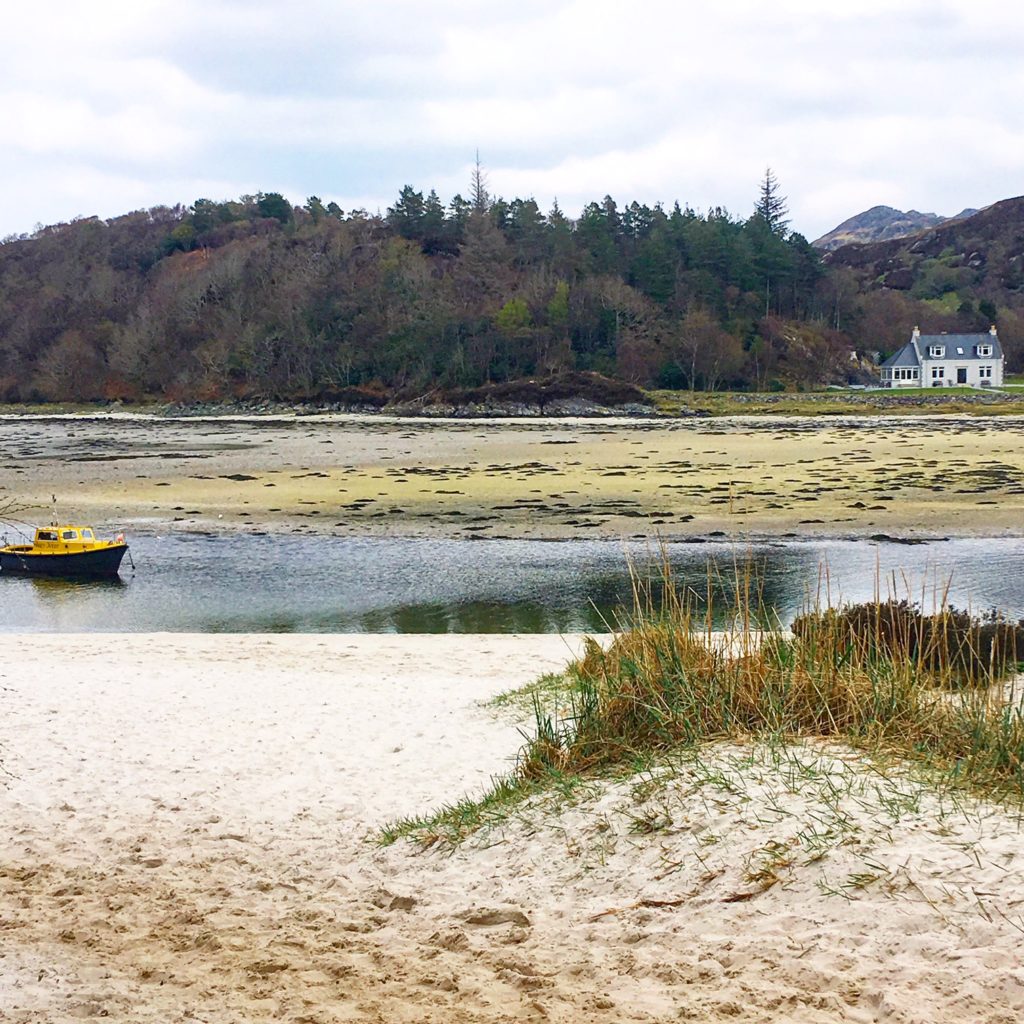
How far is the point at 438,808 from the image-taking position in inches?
245

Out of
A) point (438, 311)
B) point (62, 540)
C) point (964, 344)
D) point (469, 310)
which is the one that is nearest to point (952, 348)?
point (964, 344)

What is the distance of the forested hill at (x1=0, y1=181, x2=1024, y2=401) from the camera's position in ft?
282

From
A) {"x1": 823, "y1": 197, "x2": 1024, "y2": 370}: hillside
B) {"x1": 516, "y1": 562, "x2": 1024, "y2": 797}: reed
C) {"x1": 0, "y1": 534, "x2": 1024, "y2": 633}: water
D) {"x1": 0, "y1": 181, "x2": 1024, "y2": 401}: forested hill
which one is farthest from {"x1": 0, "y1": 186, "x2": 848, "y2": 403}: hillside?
{"x1": 516, "y1": 562, "x2": 1024, "y2": 797}: reed

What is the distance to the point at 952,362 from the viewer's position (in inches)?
3189

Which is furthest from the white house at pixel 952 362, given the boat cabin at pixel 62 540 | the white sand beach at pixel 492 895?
the white sand beach at pixel 492 895

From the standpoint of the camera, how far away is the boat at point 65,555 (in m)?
19.8

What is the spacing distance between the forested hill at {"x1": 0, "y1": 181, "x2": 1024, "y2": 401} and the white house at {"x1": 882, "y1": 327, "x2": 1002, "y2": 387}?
5272 millimetres

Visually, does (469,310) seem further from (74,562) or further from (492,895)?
(492,895)

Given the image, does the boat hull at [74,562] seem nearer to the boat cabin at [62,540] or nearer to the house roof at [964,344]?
the boat cabin at [62,540]

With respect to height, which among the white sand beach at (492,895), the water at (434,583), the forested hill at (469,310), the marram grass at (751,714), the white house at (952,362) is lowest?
the water at (434,583)

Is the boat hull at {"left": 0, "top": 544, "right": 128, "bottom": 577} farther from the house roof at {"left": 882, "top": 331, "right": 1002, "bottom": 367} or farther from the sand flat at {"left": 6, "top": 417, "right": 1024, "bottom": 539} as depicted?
the house roof at {"left": 882, "top": 331, "right": 1002, "bottom": 367}

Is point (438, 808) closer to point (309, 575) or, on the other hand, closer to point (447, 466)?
point (309, 575)

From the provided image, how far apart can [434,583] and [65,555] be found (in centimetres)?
679

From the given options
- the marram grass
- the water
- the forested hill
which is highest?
the forested hill
